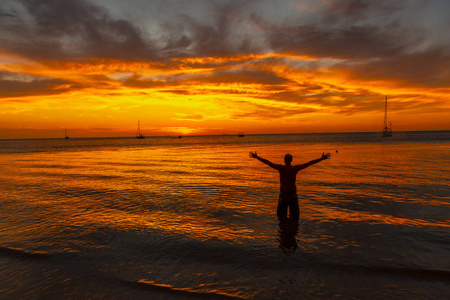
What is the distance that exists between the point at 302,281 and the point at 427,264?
384cm

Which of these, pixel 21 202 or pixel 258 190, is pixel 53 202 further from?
pixel 258 190

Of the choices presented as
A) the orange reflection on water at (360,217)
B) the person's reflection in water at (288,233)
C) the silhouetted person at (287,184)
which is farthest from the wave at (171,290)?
the orange reflection on water at (360,217)

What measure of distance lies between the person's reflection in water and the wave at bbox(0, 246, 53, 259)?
7504 mm

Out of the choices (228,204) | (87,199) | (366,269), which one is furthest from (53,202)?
(366,269)

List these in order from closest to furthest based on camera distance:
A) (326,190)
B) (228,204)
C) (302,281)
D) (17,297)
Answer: (17,297), (302,281), (228,204), (326,190)

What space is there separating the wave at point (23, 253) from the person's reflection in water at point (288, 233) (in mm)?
7504

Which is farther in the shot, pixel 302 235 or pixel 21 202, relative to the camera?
pixel 21 202

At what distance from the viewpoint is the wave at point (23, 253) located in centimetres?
807

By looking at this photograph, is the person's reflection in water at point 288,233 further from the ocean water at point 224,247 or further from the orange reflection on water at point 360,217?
the orange reflection on water at point 360,217

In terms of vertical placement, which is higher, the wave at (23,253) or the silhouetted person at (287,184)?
the silhouetted person at (287,184)

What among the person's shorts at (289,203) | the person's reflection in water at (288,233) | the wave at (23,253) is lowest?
the wave at (23,253)

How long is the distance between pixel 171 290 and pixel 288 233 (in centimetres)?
510

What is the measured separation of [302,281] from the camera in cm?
659

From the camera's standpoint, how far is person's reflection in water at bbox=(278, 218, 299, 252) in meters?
8.61
